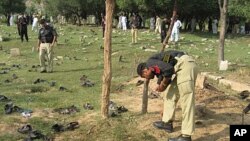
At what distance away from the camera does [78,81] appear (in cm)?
1467

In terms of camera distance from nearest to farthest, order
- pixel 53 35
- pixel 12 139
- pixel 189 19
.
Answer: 1. pixel 12 139
2. pixel 53 35
3. pixel 189 19

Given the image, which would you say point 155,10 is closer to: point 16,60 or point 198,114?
point 16,60

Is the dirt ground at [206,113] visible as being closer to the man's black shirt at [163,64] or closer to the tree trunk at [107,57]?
the tree trunk at [107,57]

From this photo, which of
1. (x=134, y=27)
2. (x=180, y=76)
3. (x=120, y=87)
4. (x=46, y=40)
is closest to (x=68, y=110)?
(x=120, y=87)

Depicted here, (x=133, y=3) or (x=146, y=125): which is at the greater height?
(x=133, y=3)

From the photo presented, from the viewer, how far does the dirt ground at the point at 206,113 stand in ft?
27.9

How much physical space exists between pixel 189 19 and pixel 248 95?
3454 centimetres

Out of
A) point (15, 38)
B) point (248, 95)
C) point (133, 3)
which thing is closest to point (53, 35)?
point (248, 95)

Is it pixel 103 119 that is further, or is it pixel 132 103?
pixel 132 103

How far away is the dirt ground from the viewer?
27.9 feet

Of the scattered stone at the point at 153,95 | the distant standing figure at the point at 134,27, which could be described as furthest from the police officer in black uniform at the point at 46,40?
the distant standing figure at the point at 134,27

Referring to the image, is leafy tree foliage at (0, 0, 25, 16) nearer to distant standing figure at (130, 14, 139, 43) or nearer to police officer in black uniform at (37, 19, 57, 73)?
distant standing figure at (130, 14, 139, 43)

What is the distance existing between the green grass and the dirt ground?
1.11 ft

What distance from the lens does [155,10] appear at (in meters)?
40.8
